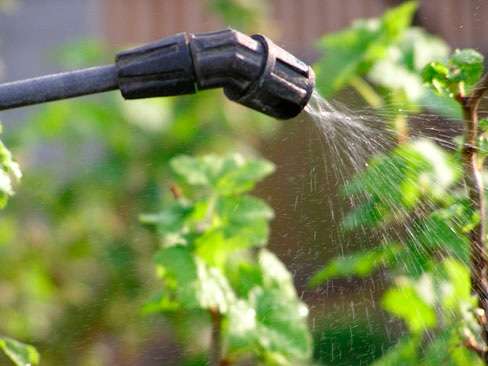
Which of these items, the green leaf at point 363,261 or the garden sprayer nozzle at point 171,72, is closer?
the garden sprayer nozzle at point 171,72

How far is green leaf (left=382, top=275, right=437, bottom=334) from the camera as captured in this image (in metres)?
1.81

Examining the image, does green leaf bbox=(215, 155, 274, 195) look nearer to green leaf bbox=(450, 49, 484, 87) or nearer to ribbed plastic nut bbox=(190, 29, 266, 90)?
green leaf bbox=(450, 49, 484, 87)

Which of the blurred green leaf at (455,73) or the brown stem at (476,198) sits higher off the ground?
the blurred green leaf at (455,73)

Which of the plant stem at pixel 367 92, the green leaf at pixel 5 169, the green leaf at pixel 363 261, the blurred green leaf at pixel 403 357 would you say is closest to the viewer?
the green leaf at pixel 5 169

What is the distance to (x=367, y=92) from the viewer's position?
2.49 meters

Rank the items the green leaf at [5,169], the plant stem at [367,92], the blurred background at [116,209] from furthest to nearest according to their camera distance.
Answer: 1. the blurred background at [116,209]
2. the plant stem at [367,92]
3. the green leaf at [5,169]

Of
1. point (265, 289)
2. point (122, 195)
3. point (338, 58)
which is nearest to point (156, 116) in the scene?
point (122, 195)

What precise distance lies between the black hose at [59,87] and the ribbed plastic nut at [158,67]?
0.5 inches

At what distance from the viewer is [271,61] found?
1.33 metres

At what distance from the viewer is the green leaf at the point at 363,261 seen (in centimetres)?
190

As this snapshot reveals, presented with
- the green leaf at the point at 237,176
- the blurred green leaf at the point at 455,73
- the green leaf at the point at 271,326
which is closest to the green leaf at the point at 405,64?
the green leaf at the point at 237,176

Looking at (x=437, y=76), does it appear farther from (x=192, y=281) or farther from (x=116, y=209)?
(x=116, y=209)

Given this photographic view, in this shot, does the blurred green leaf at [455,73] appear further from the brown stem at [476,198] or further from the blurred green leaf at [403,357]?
the blurred green leaf at [403,357]

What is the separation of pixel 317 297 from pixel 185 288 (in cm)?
123
